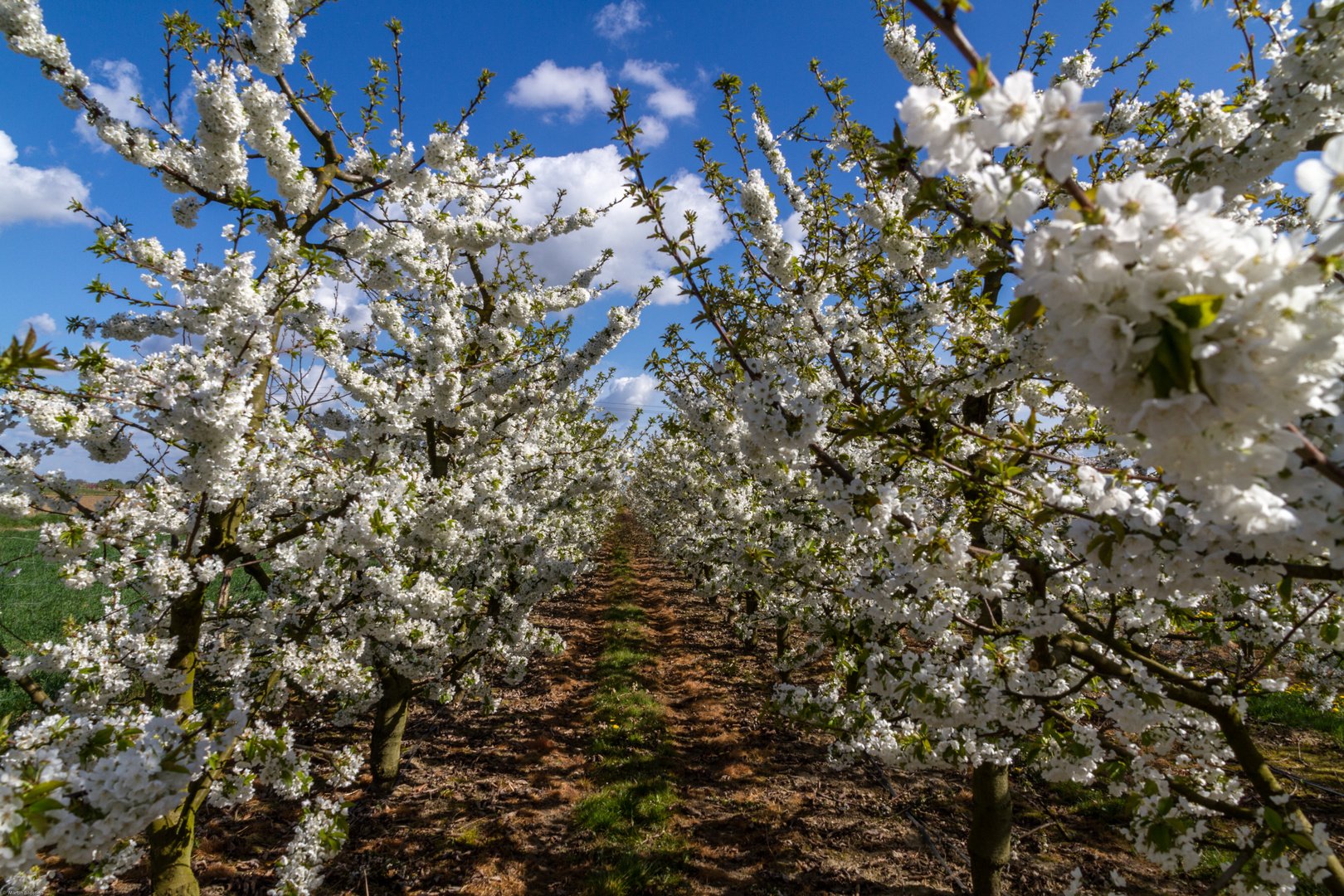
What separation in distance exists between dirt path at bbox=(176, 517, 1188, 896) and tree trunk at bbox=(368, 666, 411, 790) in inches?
10.4

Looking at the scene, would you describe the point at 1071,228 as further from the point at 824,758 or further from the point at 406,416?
the point at 824,758

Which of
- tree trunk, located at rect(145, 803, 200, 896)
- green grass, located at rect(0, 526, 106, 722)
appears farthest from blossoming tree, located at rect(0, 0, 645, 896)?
green grass, located at rect(0, 526, 106, 722)

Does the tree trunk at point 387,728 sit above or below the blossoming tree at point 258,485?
below

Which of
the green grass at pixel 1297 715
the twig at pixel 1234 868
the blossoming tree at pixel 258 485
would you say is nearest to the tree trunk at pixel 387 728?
the blossoming tree at pixel 258 485

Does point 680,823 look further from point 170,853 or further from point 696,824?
point 170,853

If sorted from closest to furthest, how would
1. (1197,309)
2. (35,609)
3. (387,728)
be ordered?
(1197,309), (387,728), (35,609)

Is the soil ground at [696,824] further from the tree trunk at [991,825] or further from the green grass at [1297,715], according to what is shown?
the green grass at [1297,715]

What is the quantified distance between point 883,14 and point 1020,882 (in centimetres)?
788

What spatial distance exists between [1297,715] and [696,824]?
9.47 metres

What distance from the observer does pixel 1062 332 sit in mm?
1143

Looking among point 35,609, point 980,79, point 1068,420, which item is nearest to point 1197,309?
point 980,79

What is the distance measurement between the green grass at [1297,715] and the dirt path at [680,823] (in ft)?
14.4

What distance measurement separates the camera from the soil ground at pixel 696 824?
512cm

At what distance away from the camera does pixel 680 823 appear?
6.08 m
